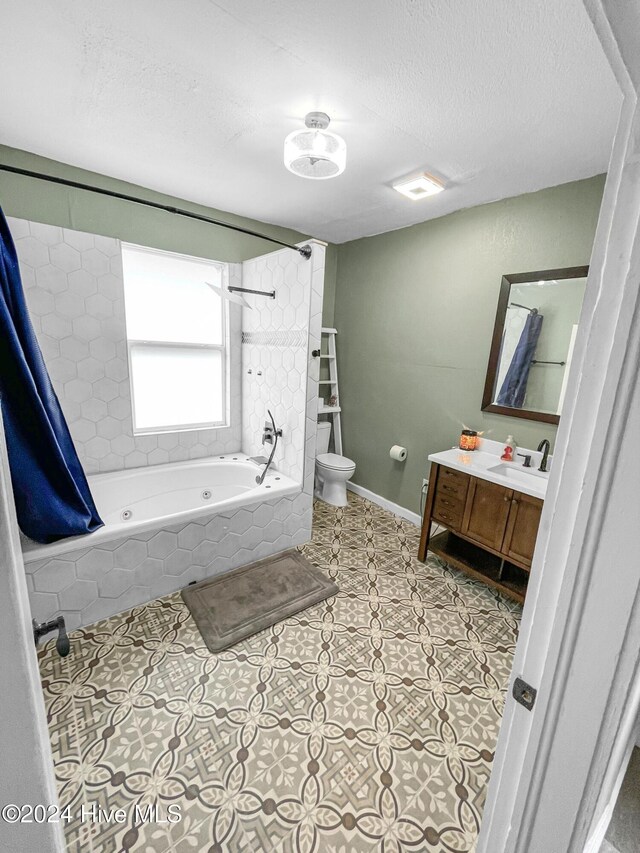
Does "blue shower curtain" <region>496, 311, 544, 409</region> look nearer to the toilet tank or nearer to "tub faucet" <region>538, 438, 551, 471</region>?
"tub faucet" <region>538, 438, 551, 471</region>

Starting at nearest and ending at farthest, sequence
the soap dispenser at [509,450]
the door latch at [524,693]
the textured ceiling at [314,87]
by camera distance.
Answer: the door latch at [524,693], the textured ceiling at [314,87], the soap dispenser at [509,450]

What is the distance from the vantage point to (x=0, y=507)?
0.39 meters

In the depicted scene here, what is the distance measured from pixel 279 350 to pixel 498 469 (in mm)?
1802

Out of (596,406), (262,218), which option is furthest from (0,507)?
(262,218)

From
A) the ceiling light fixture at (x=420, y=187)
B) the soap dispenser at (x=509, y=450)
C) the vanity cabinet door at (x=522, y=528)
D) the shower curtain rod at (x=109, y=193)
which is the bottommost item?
the vanity cabinet door at (x=522, y=528)

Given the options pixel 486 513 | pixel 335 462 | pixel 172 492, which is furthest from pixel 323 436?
pixel 486 513

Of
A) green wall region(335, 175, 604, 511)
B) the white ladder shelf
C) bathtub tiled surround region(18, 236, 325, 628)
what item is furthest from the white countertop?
the white ladder shelf

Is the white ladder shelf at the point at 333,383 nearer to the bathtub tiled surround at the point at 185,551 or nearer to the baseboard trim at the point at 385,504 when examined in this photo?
the baseboard trim at the point at 385,504

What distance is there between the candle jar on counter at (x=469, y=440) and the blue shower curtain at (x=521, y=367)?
0.92 ft

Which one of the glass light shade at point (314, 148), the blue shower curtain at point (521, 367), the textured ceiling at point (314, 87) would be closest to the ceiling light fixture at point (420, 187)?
the textured ceiling at point (314, 87)

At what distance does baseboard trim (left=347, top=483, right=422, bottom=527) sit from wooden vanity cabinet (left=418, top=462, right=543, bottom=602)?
1.76 ft

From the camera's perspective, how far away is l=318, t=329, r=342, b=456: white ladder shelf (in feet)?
12.2

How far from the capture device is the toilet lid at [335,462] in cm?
339

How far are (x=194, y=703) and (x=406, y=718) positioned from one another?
0.93 meters
